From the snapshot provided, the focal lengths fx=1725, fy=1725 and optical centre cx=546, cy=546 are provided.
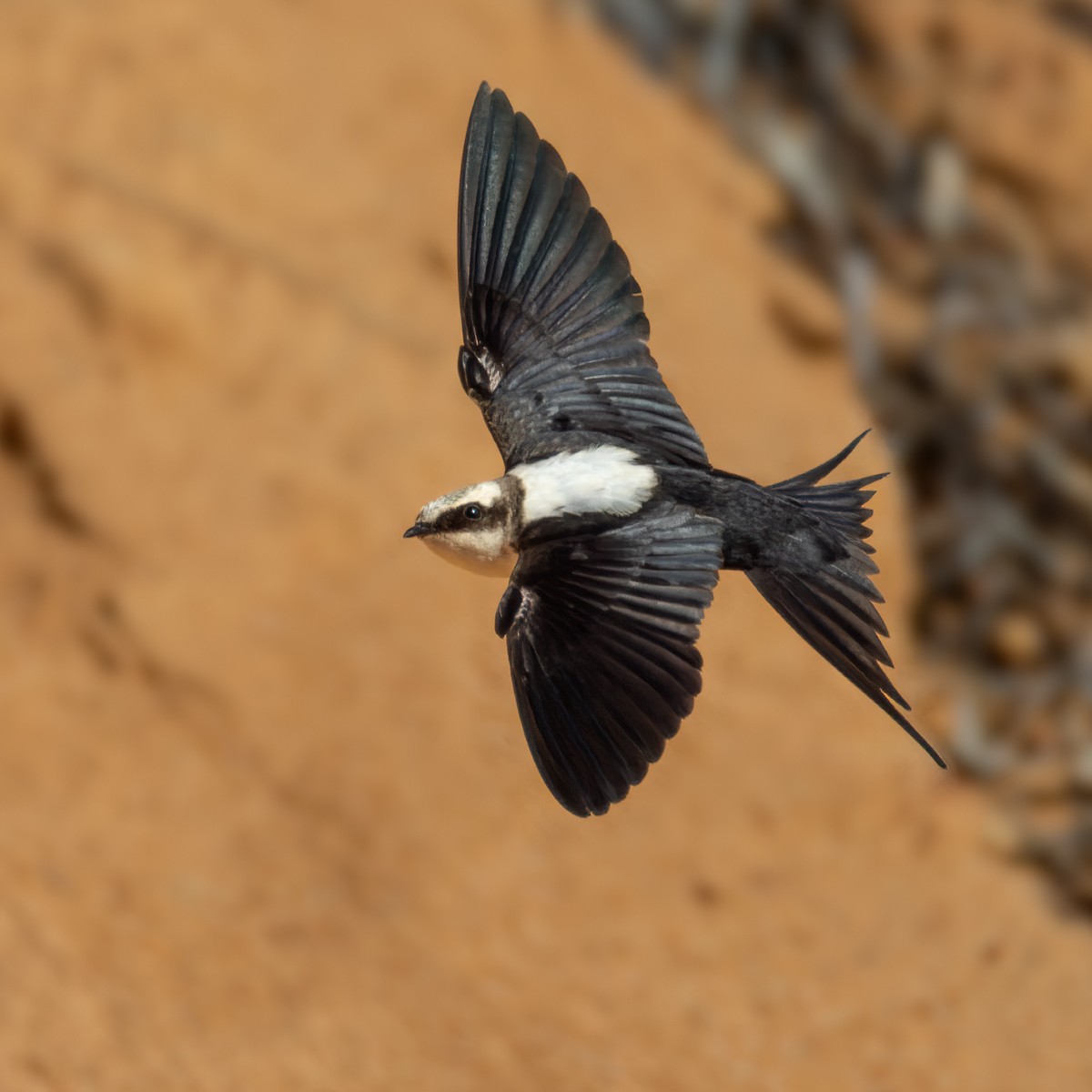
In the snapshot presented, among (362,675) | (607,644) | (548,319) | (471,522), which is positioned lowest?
(607,644)

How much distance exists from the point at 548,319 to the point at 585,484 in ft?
0.92

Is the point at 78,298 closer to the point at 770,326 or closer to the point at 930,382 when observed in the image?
the point at 770,326

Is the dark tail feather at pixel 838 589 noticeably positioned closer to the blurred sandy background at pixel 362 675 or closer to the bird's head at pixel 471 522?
the bird's head at pixel 471 522

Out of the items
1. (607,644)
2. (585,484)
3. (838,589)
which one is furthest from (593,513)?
(838,589)

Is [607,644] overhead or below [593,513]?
below

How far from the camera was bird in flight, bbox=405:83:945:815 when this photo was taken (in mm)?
1642

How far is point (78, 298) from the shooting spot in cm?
399

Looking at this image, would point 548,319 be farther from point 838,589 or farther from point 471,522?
point 838,589

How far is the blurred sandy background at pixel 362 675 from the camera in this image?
3459 mm

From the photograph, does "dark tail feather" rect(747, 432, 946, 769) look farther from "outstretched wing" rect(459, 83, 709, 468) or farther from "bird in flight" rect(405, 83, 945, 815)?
"outstretched wing" rect(459, 83, 709, 468)

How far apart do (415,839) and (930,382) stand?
6.53ft

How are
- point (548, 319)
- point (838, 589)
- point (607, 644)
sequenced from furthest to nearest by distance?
point (548, 319) < point (838, 589) < point (607, 644)

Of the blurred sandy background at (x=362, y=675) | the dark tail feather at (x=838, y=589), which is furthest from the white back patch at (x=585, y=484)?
the blurred sandy background at (x=362, y=675)

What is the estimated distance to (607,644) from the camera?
5.50ft
